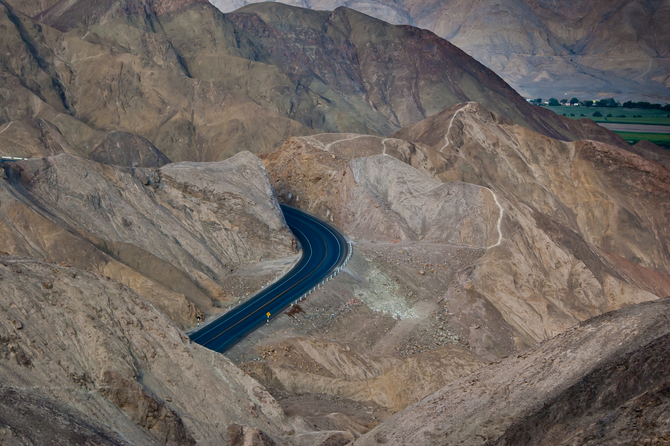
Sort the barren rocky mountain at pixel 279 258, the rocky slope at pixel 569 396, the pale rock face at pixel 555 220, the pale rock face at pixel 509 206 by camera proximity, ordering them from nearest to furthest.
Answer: the rocky slope at pixel 569 396, the barren rocky mountain at pixel 279 258, the pale rock face at pixel 555 220, the pale rock face at pixel 509 206

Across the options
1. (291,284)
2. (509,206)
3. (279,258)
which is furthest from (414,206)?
(291,284)

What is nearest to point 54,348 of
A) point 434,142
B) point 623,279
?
point 623,279

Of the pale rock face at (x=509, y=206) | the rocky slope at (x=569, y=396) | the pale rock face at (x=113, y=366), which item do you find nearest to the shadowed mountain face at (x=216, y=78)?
the pale rock face at (x=509, y=206)

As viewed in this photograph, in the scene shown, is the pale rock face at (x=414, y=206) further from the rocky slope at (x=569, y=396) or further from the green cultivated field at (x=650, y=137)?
the green cultivated field at (x=650, y=137)

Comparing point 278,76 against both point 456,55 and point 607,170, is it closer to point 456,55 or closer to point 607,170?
point 456,55

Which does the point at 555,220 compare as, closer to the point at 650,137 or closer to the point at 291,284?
the point at 291,284

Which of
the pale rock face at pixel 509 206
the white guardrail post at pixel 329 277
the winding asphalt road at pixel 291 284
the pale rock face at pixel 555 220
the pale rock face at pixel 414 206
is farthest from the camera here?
the pale rock face at pixel 414 206

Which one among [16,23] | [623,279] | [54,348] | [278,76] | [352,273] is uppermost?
[16,23]

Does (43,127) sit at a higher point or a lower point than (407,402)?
higher
